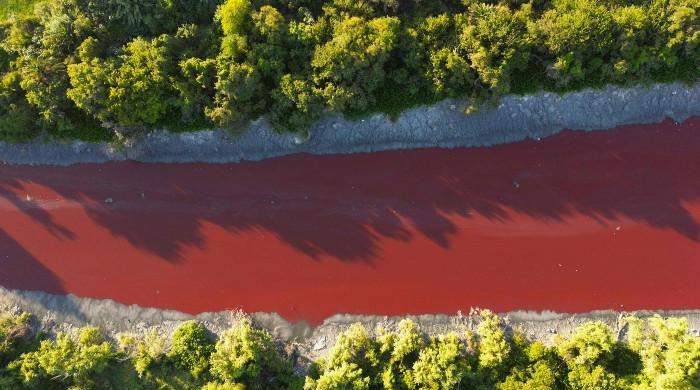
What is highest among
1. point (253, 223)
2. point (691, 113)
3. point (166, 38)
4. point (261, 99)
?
point (691, 113)

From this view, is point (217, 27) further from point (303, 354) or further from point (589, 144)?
point (589, 144)

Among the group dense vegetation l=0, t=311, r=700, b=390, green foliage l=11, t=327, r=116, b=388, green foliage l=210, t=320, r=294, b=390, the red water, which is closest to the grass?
the red water

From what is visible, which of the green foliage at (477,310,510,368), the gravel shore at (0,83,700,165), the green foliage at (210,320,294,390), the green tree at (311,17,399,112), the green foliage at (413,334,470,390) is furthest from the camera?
the gravel shore at (0,83,700,165)

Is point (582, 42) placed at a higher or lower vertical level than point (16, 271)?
higher

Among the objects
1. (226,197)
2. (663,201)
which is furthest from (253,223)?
(663,201)

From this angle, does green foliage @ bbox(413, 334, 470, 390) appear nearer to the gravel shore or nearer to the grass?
the gravel shore

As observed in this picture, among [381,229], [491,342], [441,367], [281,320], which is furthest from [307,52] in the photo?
[491,342]
